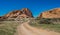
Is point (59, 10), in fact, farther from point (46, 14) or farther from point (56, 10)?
point (46, 14)

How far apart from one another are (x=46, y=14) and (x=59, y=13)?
976 centimetres

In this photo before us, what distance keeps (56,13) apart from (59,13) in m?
2.58

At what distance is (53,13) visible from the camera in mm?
120438

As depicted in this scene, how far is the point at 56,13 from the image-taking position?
119938 mm

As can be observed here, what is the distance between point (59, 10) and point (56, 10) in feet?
7.94

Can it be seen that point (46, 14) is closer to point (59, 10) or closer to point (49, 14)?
point (49, 14)

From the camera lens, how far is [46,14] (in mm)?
123812

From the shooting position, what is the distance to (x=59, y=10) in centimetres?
11825

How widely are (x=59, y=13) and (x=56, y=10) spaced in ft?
10.8

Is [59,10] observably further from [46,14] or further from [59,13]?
[46,14]

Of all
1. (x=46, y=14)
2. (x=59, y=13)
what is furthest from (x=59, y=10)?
(x=46, y=14)

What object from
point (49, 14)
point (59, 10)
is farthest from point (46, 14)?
point (59, 10)

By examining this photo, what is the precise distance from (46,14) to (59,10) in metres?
9.91

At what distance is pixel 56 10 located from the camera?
12000 cm
